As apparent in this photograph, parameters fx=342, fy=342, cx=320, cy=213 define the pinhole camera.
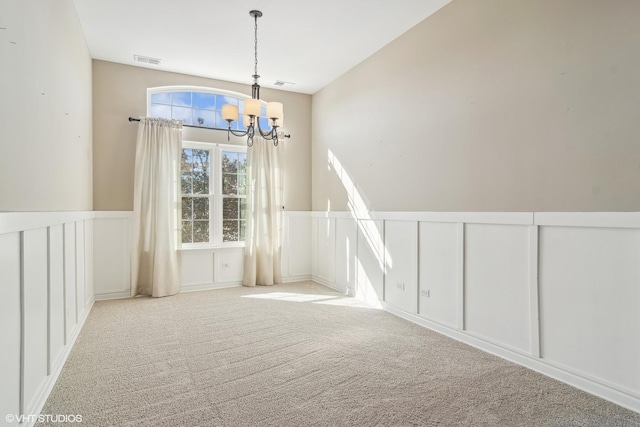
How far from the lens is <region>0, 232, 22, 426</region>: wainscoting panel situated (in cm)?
153

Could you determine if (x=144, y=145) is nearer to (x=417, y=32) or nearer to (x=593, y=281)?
(x=417, y=32)

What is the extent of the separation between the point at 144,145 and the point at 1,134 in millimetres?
3151

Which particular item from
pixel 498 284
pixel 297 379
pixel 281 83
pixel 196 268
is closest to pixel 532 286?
pixel 498 284

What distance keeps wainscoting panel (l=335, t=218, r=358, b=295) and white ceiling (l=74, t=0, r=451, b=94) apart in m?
2.21

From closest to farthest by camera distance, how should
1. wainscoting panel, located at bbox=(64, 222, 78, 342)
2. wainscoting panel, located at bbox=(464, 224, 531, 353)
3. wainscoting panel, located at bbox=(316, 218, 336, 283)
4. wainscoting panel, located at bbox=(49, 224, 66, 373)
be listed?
wainscoting panel, located at bbox=(49, 224, 66, 373), wainscoting panel, located at bbox=(464, 224, 531, 353), wainscoting panel, located at bbox=(64, 222, 78, 342), wainscoting panel, located at bbox=(316, 218, 336, 283)

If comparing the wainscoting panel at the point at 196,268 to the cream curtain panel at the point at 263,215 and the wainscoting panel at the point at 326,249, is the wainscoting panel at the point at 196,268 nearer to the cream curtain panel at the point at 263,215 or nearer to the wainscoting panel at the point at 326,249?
the cream curtain panel at the point at 263,215

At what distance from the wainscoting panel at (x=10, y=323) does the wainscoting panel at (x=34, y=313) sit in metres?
0.07

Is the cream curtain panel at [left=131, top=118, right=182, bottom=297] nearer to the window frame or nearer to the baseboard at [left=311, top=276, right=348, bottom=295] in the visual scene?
the window frame

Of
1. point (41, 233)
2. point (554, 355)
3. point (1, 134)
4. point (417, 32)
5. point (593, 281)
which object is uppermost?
point (417, 32)

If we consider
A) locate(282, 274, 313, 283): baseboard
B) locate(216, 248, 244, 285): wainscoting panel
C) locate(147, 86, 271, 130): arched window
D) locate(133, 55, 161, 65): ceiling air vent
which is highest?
locate(133, 55, 161, 65): ceiling air vent

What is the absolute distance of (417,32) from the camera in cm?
364

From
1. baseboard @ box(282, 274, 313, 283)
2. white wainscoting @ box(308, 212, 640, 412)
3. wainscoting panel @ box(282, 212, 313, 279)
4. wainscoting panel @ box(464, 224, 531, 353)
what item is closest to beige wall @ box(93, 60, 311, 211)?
wainscoting panel @ box(282, 212, 313, 279)

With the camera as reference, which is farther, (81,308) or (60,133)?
(81,308)

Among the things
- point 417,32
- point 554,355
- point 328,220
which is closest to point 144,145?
point 328,220
